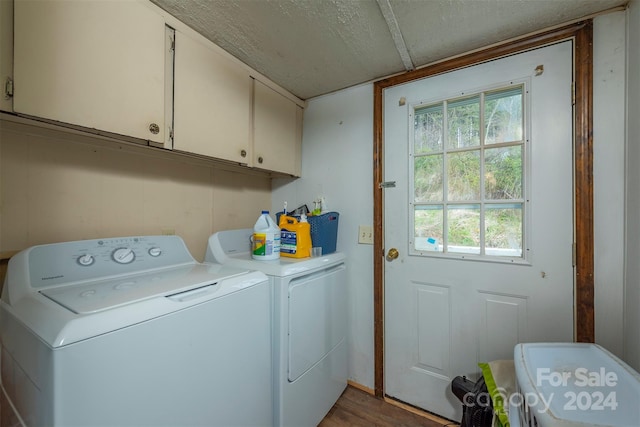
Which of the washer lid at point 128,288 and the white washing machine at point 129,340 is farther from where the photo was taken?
the washer lid at point 128,288

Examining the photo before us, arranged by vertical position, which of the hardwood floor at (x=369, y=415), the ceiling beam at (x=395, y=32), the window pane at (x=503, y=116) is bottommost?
the hardwood floor at (x=369, y=415)

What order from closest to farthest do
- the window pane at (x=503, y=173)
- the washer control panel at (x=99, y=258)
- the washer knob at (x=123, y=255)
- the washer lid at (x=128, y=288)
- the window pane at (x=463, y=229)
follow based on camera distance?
1. the washer lid at (x=128, y=288)
2. the washer control panel at (x=99, y=258)
3. the washer knob at (x=123, y=255)
4. the window pane at (x=503, y=173)
5. the window pane at (x=463, y=229)

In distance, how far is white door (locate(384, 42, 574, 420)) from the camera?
4.11 ft

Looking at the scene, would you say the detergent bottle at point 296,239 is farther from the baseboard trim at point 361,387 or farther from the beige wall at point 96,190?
the baseboard trim at point 361,387

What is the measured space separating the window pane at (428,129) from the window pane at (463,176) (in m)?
0.13

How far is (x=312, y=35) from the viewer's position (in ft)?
4.33

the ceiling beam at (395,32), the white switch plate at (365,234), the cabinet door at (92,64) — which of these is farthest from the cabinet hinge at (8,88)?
the white switch plate at (365,234)

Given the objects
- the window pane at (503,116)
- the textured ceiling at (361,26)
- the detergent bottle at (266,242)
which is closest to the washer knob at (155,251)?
the detergent bottle at (266,242)

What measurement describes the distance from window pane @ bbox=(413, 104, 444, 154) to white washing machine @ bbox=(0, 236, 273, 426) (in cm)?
125

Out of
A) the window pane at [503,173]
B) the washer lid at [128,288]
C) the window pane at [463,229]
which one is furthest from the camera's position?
the window pane at [463,229]

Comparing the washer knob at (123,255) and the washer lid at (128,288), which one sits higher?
the washer knob at (123,255)

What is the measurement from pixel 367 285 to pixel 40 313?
5.06ft

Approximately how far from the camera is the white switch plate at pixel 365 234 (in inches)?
68.4

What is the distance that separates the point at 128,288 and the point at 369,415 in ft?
5.06
